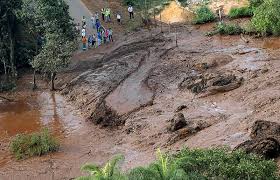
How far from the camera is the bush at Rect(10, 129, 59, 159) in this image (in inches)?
748

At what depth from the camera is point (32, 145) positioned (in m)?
19.1

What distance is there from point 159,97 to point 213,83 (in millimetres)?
2352

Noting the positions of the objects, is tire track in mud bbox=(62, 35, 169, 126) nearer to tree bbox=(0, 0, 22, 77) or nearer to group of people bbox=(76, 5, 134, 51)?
group of people bbox=(76, 5, 134, 51)

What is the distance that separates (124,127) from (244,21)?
51.5 feet

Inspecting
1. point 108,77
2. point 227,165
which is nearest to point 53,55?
point 108,77

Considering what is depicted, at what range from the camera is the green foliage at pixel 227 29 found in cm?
3109

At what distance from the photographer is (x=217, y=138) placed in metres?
16.7

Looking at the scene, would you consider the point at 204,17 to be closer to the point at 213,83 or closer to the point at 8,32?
the point at 8,32

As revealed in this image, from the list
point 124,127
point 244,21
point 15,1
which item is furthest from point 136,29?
point 124,127

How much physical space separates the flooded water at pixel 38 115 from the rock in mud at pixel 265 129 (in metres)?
8.53

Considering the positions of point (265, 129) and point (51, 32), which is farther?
point (51, 32)

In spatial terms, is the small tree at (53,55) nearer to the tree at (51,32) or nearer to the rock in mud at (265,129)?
the tree at (51,32)

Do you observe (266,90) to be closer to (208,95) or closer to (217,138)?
(208,95)

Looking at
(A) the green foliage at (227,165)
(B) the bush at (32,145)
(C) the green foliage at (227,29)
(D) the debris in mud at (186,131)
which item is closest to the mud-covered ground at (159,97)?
(D) the debris in mud at (186,131)
